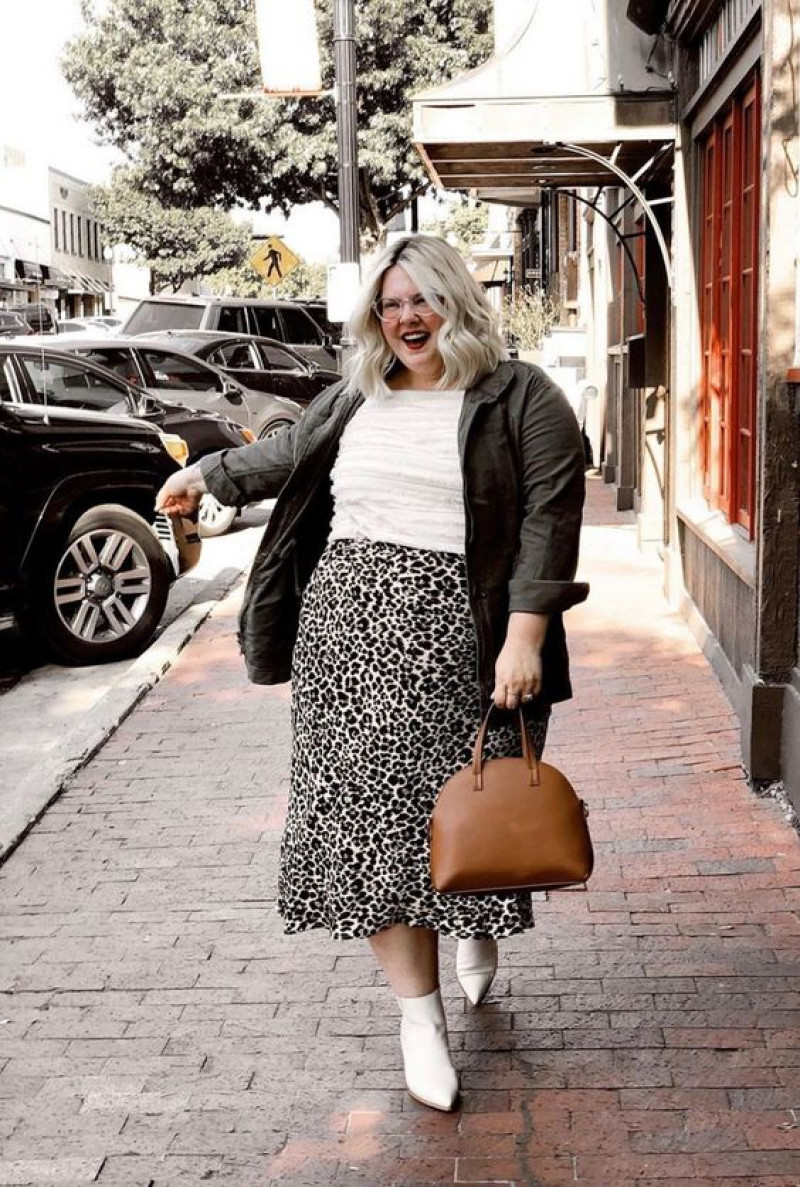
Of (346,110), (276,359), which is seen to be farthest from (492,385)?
(276,359)

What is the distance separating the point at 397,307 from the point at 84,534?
18.5ft

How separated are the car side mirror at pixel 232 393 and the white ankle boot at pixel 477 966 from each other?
12.7m

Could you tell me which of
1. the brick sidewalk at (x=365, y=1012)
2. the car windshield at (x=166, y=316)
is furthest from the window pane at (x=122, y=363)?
the brick sidewalk at (x=365, y=1012)

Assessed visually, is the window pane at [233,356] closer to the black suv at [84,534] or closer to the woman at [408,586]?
the black suv at [84,534]

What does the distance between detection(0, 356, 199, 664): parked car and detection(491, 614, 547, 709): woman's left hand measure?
543cm

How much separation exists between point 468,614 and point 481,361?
0.56 m

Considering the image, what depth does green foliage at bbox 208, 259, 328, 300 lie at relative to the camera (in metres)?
62.3

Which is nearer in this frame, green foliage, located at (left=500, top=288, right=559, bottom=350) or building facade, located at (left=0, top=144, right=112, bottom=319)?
green foliage, located at (left=500, top=288, right=559, bottom=350)

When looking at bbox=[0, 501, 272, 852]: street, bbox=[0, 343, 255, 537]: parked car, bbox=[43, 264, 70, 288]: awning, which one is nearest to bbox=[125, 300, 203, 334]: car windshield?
bbox=[0, 343, 255, 537]: parked car

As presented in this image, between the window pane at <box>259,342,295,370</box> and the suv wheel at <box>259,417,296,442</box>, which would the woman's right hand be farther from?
the window pane at <box>259,342,295,370</box>

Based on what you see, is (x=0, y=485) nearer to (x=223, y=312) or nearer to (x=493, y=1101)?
(x=493, y=1101)

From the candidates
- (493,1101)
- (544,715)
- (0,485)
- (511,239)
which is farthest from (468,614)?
(511,239)

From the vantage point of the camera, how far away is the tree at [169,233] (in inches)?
1574

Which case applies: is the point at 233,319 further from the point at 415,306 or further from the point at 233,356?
the point at 415,306
